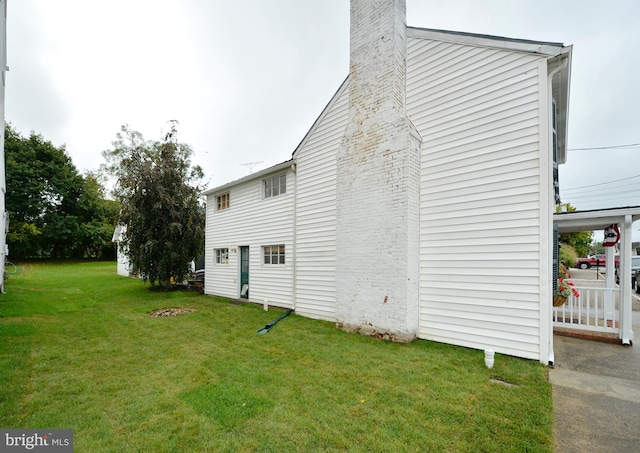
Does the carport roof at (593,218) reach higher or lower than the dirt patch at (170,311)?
higher

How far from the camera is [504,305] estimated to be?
5.00 meters

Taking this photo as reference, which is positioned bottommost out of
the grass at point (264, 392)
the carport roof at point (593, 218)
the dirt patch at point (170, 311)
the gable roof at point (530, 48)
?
the dirt patch at point (170, 311)

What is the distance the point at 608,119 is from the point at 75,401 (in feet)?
86.5

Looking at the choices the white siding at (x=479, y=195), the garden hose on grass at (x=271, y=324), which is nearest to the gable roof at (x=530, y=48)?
the white siding at (x=479, y=195)

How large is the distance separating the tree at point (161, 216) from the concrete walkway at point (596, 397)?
12613 millimetres

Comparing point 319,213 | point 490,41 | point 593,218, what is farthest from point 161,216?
point 593,218

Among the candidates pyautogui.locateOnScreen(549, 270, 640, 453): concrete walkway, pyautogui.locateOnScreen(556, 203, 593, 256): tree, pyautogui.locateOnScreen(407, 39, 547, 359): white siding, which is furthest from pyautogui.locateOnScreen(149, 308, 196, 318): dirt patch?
pyautogui.locateOnScreen(556, 203, 593, 256): tree

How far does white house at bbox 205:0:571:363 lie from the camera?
4.87 metres

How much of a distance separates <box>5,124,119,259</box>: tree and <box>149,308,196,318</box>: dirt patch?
24984mm

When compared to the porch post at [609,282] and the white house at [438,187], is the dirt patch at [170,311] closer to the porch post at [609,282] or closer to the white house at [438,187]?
the white house at [438,187]

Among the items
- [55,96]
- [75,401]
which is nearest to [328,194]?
[75,401]

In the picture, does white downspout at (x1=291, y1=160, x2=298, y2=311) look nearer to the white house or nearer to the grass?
the white house

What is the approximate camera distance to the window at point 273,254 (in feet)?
31.4

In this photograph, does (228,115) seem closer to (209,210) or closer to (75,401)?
(209,210)
